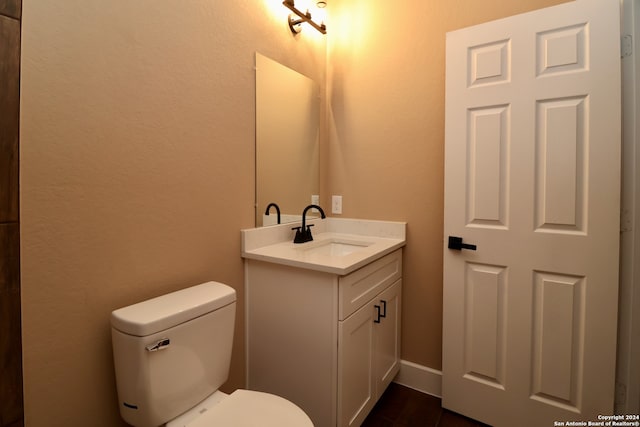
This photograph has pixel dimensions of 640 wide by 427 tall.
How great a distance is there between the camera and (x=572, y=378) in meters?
1.45

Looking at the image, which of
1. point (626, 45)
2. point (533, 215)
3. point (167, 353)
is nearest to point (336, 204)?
point (533, 215)

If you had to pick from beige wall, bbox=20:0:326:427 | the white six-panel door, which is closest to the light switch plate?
the white six-panel door

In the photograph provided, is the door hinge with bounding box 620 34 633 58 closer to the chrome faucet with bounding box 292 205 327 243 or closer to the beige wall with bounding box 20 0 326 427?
the chrome faucet with bounding box 292 205 327 243

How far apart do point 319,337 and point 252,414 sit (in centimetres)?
40

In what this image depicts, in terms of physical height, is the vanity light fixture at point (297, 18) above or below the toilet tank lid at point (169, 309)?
above

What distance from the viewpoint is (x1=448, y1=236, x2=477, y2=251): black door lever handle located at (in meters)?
1.65

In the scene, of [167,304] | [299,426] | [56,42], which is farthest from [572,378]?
[56,42]

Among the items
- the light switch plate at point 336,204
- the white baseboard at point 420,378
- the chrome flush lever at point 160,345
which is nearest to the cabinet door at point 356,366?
the white baseboard at point 420,378

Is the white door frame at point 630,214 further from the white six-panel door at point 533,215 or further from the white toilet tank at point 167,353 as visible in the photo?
the white toilet tank at point 167,353

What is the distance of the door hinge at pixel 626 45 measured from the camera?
136 cm

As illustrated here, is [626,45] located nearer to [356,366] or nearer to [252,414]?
[356,366]

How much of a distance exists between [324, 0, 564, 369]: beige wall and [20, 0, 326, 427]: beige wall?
0.83 meters

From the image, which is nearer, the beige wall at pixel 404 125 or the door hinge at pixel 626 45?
the door hinge at pixel 626 45

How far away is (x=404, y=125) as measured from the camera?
1.92 m
